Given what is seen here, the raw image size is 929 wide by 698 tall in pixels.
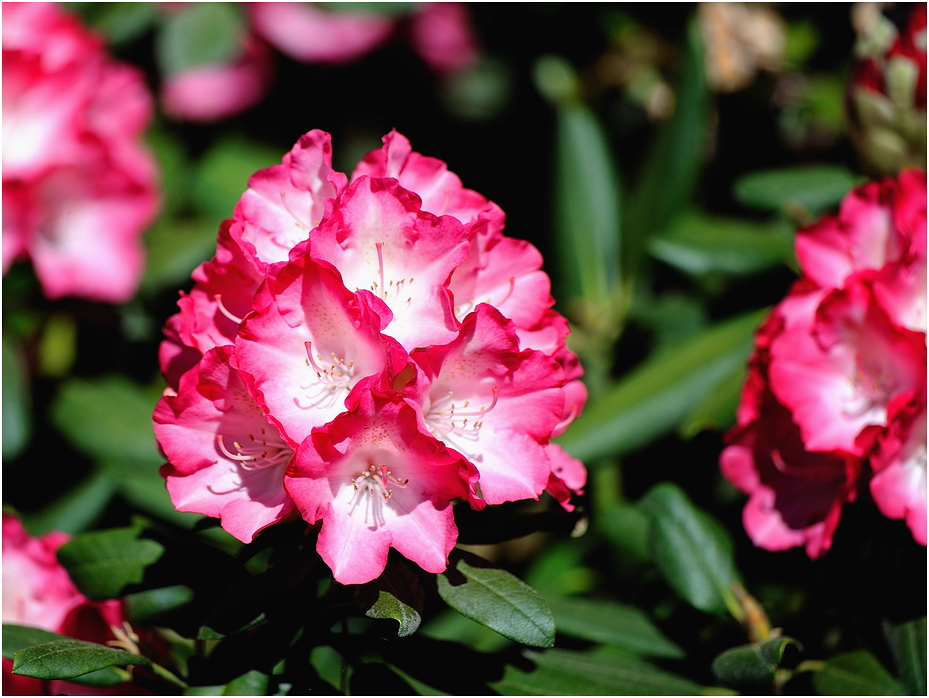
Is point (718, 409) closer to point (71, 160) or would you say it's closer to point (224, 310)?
point (224, 310)

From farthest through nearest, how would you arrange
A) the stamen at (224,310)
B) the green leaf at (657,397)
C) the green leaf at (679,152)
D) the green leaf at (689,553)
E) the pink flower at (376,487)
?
the green leaf at (679,152)
the green leaf at (657,397)
the green leaf at (689,553)
the stamen at (224,310)
the pink flower at (376,487)

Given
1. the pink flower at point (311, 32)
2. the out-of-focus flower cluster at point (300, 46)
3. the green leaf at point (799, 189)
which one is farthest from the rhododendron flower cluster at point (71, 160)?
the green leaf at point (799, 189)

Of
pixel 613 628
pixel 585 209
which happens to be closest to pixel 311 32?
pixel 585 209

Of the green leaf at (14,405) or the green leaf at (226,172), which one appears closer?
the green leaf at (14,405)

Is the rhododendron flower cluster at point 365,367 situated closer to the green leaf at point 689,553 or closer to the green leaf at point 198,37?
the green leaf at point 689,553

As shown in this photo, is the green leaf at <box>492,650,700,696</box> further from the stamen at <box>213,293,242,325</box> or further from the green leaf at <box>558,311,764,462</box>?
the stamen at <box>213,293,242,325</box>

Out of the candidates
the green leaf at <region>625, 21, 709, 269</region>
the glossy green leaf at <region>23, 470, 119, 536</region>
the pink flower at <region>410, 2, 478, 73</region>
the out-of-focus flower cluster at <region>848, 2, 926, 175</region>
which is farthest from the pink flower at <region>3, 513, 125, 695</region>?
the pink flower at <region>410, 2, 478, 73</region>
